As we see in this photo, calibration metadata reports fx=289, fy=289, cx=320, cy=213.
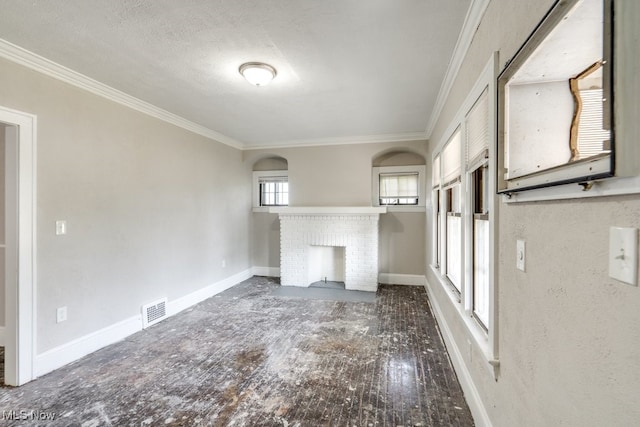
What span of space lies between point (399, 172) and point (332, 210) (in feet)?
4.90

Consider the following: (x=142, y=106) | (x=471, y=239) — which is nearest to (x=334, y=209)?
(x=471, y=239)

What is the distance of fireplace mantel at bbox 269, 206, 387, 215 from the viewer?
486cm

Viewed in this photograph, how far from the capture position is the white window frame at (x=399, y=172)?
5.21 meters

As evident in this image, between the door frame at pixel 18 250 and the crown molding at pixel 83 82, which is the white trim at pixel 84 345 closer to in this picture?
the door frame at pixel 18 250

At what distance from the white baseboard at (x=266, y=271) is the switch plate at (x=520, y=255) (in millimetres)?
4966

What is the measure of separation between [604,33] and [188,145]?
14.3 feet

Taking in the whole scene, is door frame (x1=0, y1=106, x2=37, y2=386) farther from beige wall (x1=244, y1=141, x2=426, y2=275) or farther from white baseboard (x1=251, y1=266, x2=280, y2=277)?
white baseboard (x1=251, y1=266, x2=280, y2=277)

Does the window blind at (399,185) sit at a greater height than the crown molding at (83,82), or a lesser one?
lesser

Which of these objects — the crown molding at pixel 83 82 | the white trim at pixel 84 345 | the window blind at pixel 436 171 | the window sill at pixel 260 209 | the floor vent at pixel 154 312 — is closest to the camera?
the crown molding at pixel 83 82

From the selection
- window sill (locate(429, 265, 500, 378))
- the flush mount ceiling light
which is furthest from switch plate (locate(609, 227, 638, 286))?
the flush mount ceiling light

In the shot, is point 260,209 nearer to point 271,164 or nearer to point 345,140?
point 271,164

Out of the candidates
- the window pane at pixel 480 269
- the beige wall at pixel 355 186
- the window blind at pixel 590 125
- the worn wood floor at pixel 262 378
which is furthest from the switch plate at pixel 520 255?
the beige wall at pixel 355 186

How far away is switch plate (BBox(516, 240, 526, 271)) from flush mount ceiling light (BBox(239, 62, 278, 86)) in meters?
2.34

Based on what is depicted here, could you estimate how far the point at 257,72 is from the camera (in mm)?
2553
